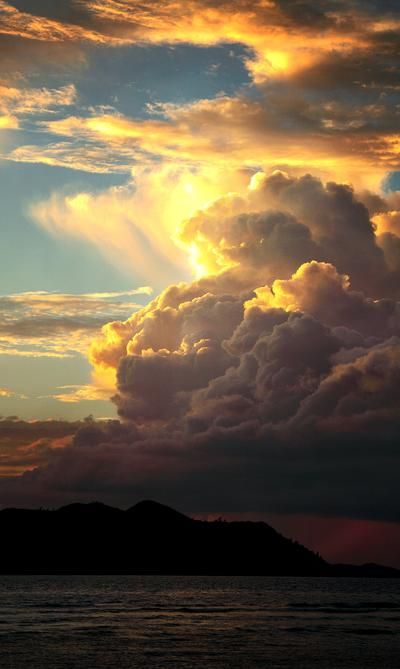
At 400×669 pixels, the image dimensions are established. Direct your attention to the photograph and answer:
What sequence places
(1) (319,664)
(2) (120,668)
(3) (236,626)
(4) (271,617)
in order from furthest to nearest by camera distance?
(4) (271,617)
(3) (236,626)
(1) (319,664)
(2) (120,668)

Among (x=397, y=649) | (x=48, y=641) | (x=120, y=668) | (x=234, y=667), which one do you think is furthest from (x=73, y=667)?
(x=397, y=649)

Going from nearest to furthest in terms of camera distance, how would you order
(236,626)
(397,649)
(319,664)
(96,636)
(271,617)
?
(319,664) < (397,649) < (96,636) < (236,626) < (271,617)

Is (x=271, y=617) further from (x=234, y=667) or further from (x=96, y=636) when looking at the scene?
(x=234, y=667)

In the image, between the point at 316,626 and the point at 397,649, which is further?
the point at 316,626

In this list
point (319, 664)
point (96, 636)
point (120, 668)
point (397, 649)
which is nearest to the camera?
point (120, 668)

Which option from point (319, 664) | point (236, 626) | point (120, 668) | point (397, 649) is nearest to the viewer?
point (120, 668)

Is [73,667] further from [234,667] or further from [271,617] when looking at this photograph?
[271,617]

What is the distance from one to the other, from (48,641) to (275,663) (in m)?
37.1

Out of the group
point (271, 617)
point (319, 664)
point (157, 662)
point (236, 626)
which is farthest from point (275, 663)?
point (271, 617)

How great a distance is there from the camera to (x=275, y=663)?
373ft

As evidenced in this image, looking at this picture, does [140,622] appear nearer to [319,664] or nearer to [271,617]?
[271,617]

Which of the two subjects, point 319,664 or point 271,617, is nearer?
point 319,664

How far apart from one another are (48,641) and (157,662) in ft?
95.6

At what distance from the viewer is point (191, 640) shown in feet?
458
